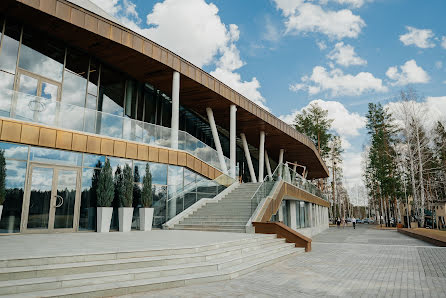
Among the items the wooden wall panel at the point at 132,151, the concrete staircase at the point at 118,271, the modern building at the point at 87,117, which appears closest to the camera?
the concrete staircase at the point at 118,271

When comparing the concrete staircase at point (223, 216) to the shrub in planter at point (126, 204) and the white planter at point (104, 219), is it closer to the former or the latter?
the shrub in planter at point (126, 204)

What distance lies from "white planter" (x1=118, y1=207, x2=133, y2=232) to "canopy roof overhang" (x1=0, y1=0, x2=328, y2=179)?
7.84 metres

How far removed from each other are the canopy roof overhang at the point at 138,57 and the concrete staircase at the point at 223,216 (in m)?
7.28

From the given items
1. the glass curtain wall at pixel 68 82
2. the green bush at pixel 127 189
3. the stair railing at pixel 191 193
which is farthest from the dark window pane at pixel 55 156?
the stair railing at pixel 191 193

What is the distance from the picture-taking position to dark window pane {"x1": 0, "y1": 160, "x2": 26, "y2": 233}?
38.5ft

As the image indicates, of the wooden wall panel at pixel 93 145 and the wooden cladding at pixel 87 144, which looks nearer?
the wooden cladding at pixel 87 144

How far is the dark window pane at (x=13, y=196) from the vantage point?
11.7 metres

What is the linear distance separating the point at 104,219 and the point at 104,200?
0.81 metres

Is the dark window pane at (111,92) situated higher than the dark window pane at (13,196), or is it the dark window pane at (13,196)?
the dark window pane at (111,92)

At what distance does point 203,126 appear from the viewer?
26.0 meters

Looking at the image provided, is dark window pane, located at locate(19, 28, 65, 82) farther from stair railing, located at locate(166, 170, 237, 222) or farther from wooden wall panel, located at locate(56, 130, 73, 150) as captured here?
stair railing, located at locate(166, 170, 237, 222)

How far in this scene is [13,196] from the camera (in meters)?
12.0

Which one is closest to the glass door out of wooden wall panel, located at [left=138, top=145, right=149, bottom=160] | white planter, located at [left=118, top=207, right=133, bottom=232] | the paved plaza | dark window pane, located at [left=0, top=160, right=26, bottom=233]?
dark window pane, located at [left=0, top=160, right=26, bottom=233]

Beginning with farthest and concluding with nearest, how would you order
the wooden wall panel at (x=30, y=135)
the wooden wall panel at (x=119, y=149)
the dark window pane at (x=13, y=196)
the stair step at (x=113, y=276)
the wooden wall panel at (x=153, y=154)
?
A: the wooden wall panel at (x=153, y=154) → the wooden wall panel at (x=119, y=149) → the wooden wall panel at (x=30, y=135) → the dark window pane at (x=13, y=196) → the stair step at (x=113, y=276)
